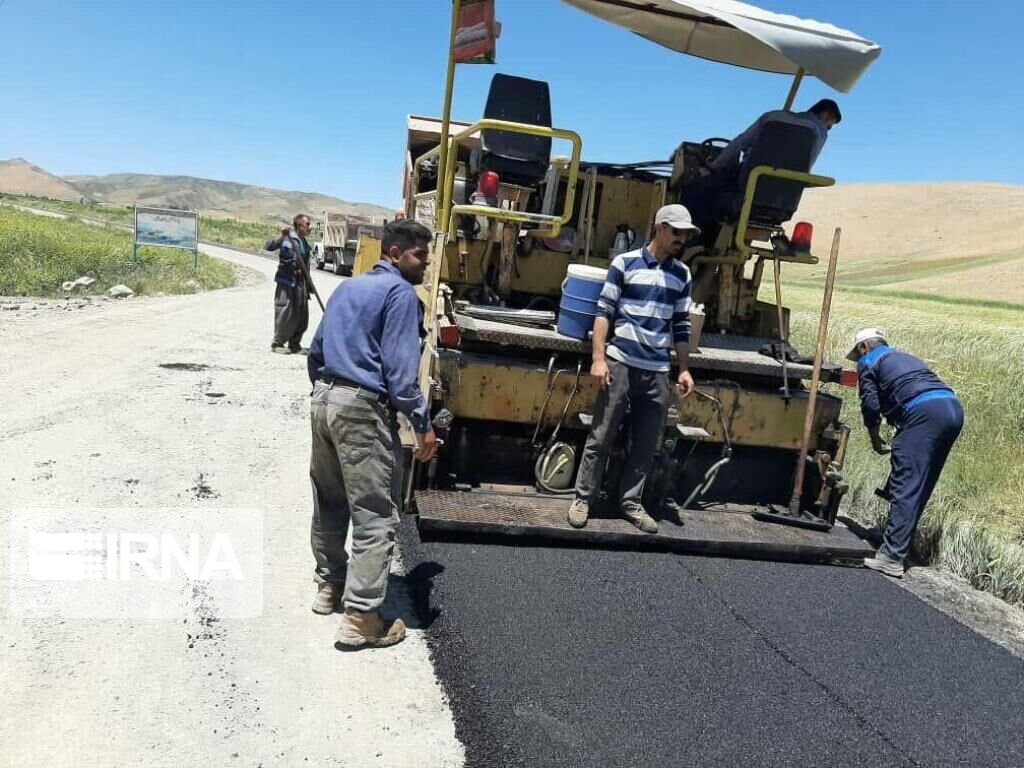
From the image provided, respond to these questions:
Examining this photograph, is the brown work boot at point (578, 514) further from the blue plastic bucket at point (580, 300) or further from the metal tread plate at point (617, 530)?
the blue plastic bucket at point (580, 300)

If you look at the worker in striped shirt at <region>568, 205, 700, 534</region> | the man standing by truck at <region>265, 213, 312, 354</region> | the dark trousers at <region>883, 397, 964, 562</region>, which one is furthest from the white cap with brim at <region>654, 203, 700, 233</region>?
the man standing by truck at <region>265, 213, 312, 354</region>

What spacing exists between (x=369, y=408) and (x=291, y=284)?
6.98 meters

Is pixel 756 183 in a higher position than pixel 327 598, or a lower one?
higher

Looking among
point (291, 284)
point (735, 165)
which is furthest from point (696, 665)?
point (291, 284)

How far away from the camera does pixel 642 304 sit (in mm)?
4336

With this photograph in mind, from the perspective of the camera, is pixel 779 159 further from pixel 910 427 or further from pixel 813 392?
pixel 910 427

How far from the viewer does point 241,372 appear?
8555 mm

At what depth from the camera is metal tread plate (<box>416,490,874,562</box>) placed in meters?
4.23

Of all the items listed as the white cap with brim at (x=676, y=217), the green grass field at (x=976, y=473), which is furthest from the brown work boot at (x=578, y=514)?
the green grass field at (x=976, y=473)

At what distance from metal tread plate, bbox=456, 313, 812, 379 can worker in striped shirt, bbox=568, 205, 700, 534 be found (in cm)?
28

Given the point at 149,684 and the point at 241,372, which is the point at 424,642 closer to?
the point at 149,684

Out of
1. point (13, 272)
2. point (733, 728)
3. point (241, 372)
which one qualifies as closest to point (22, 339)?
point (241, 372)

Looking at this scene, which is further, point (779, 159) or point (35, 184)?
point (35, 184)

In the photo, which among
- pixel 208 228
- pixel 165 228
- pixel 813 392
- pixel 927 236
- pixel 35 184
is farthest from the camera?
pixel 35 184
